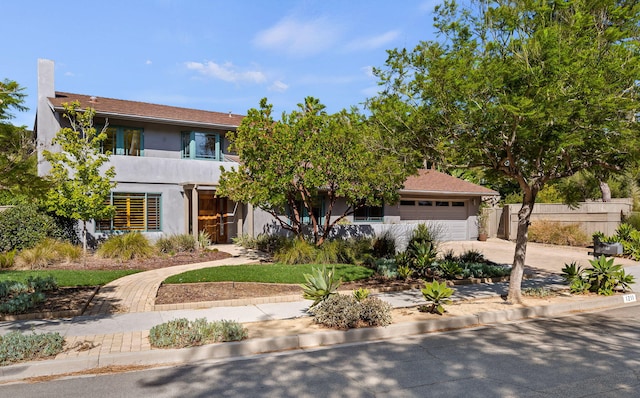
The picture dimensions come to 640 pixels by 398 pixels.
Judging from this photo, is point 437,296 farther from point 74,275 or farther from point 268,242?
point 268,242

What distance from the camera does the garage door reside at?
23062mm

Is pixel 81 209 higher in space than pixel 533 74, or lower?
lower

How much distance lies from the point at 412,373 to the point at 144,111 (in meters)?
16.8

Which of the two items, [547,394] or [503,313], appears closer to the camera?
[547,394]

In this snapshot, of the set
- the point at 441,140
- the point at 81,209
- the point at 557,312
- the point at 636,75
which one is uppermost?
the point at 636,75

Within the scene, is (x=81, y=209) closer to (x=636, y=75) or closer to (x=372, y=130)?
(x=372, y=130)

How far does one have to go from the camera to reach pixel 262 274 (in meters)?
11.3

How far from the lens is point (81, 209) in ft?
46.0

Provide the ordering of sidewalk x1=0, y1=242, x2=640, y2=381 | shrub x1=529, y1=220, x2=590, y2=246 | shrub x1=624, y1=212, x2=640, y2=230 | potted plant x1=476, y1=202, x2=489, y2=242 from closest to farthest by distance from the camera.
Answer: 1. sidewalk x1=0, y1=242, x2=640, y2=381
2. shrub x1=624, y1=212, x2=640, y2=230
3. shrub x1=529, y1=220, x2=590, y2=246
4. potted plant x1=476, y1=202, x2=489, y2=242

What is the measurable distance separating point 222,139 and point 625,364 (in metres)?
17.1

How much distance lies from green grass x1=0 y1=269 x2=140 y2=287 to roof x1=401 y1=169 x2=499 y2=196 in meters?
14.3

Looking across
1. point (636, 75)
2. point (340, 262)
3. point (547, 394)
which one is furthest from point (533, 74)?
point (340, 262)

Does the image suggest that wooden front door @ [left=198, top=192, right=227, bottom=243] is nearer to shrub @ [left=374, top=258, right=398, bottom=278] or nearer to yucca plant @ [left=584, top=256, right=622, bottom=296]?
shrub @ [left=374, top=258, right=398, bottom=278]

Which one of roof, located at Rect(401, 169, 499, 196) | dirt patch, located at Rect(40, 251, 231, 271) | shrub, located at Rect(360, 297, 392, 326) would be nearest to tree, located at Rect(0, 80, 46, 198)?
shrub, located at Rect(360, 297, 392, 326)
